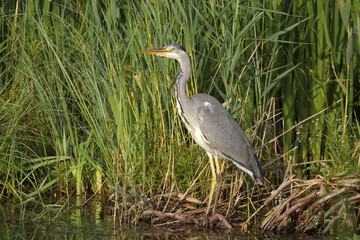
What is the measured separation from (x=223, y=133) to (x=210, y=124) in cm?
12

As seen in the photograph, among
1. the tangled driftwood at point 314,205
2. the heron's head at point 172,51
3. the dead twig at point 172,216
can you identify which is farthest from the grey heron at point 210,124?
the tangled driftwood at point 314,205

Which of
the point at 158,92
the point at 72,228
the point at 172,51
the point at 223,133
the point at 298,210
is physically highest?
the point at 172,51

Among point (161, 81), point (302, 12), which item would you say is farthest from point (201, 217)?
point (302, 12)

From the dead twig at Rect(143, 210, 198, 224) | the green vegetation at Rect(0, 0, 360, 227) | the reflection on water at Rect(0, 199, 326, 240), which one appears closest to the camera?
the reflection on water at Rect(0, 199, 326, 240)

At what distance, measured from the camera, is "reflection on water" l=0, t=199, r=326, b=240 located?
4.23 m

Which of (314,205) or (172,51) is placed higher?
(172,51)

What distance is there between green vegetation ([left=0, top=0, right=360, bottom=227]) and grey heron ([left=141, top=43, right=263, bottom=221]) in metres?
0.18

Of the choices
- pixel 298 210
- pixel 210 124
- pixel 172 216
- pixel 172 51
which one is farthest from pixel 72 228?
pixel 298 210

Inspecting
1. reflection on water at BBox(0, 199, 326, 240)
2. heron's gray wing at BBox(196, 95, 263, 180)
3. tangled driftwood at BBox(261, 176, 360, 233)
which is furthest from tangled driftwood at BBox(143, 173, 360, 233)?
heron's gray wing at BBox(196, 95, 263, 180)

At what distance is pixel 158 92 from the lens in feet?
16.3

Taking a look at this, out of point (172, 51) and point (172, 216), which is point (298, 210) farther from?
point (172, 51)

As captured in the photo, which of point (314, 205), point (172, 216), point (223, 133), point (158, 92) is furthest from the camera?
point (158, 92)

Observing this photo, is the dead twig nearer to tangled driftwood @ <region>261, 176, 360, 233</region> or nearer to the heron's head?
tangled driftwood @ <region>261, 176, 360, 233</region>

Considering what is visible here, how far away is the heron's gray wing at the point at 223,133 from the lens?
4625 mm
